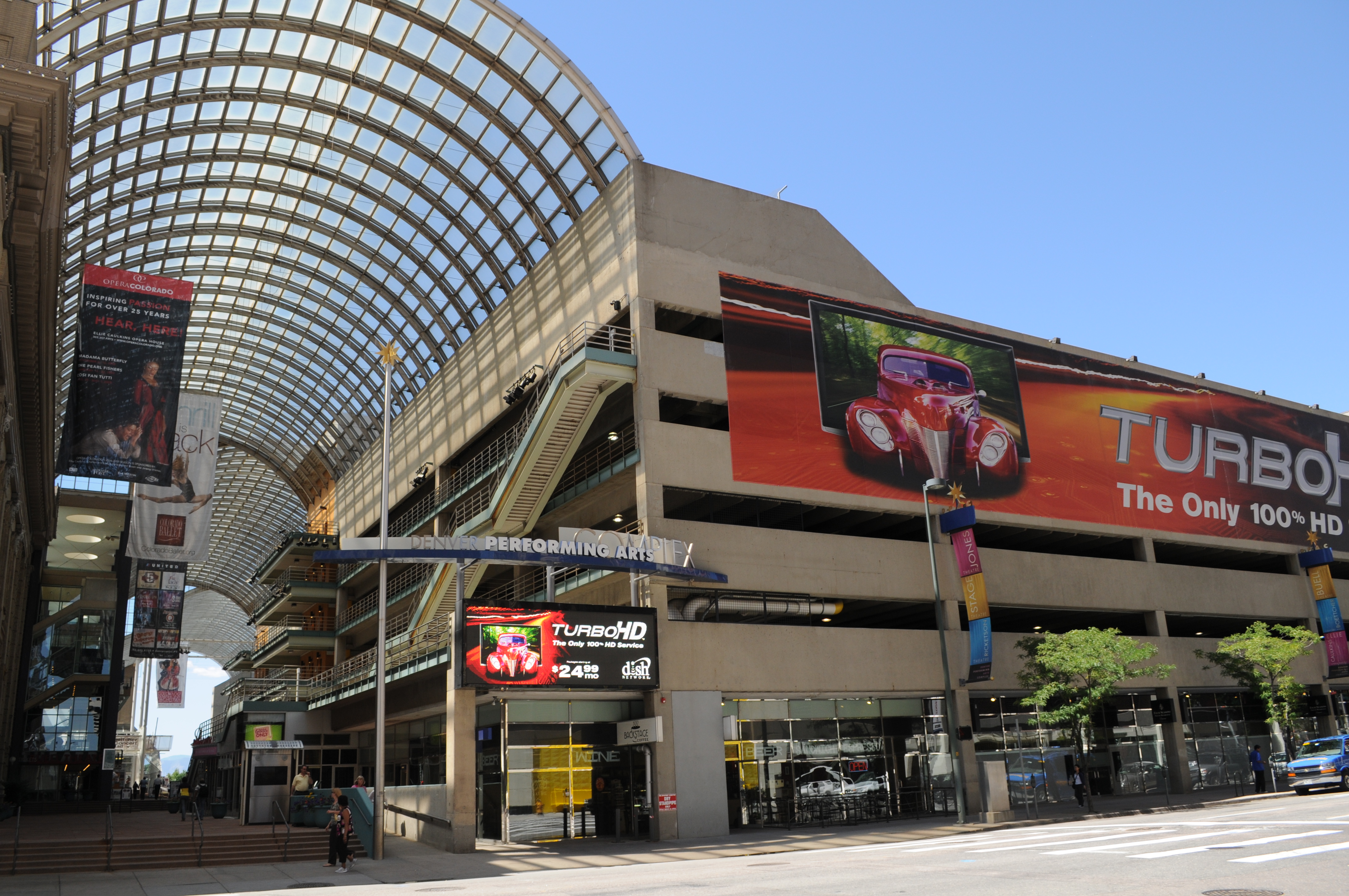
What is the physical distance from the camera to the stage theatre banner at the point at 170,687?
6406 cm

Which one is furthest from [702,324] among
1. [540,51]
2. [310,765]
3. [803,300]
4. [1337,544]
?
[1337,544]

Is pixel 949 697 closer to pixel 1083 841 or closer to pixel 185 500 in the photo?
pixel 1083 841

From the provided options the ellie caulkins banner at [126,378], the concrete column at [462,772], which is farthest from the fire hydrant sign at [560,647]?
the ellie caulkins banner at [126,378]

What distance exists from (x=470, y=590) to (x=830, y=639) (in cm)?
1483

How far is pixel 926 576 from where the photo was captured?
1420 inches

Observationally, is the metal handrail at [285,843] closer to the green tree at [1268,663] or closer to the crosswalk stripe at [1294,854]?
the crosswalk stripe at [1294,854]

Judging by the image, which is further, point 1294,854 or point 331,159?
point 331,159

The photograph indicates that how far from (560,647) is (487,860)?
5.75m

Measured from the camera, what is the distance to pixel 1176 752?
3925cm

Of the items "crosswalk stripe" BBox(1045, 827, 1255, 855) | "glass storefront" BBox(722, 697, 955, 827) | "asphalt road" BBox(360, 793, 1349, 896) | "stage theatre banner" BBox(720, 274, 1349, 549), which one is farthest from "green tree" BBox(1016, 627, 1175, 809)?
"crosswalk stripe" BBox(1045, 827, 1255, 855)

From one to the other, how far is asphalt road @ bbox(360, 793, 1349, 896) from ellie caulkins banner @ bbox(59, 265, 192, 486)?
46.2 feet

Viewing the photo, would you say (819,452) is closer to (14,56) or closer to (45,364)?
(14,56)

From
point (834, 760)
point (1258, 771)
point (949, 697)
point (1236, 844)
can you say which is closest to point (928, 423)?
point (949, 697)

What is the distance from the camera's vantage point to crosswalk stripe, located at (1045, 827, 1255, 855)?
17.5m
